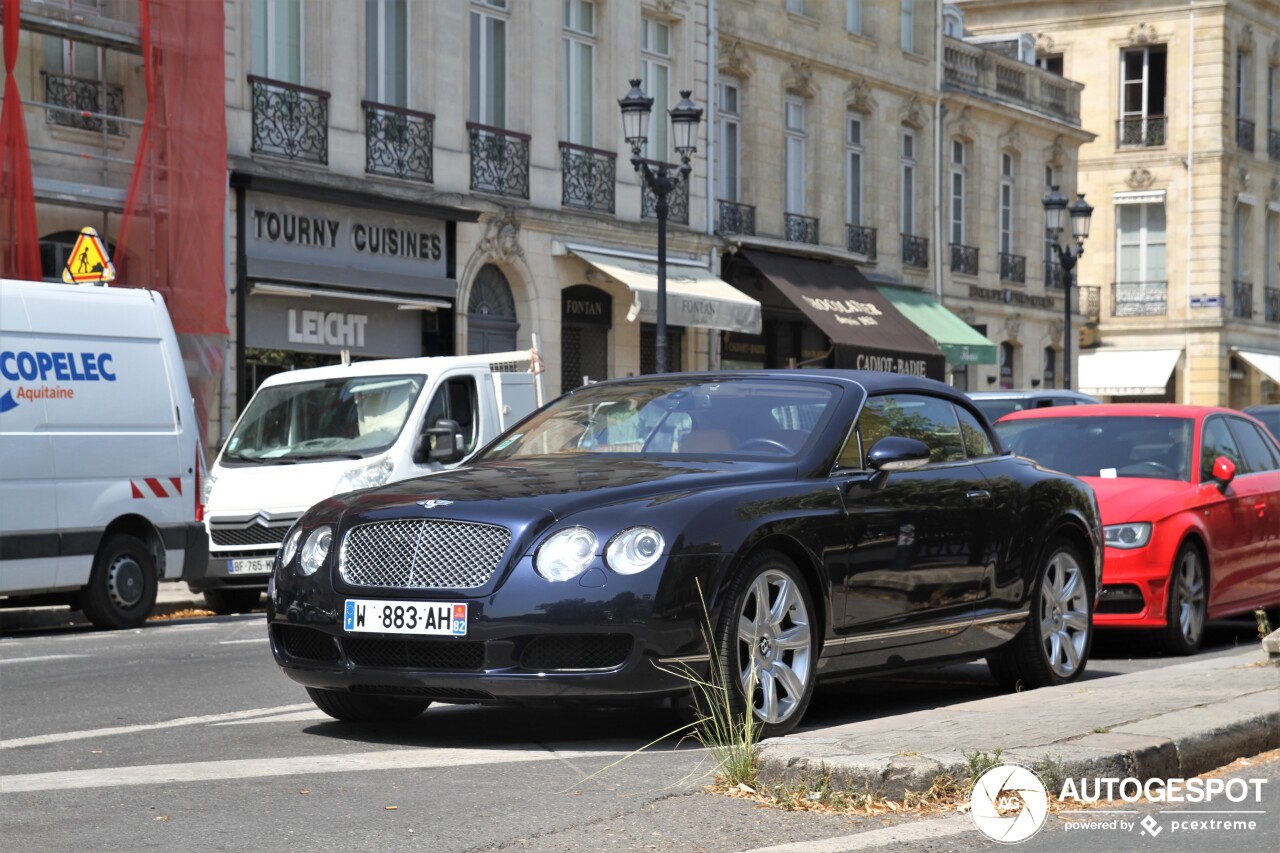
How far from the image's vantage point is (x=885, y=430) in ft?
28.8

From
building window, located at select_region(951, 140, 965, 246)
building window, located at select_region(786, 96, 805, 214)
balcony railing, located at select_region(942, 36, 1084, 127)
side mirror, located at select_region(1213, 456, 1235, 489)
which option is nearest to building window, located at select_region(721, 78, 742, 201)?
building window, located at select_region(786, 96, 805, 214)

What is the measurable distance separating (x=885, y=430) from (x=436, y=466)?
762 cm

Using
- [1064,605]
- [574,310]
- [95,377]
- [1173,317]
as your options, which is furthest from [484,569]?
[1173,317]

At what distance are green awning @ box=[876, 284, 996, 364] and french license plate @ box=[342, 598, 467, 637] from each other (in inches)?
1224

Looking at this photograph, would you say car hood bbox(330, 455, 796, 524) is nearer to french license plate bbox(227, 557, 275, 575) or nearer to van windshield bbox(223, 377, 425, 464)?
van windshield bbox(223, 377, 425, 464)

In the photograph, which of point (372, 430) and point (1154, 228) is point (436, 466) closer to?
point (372, 430)

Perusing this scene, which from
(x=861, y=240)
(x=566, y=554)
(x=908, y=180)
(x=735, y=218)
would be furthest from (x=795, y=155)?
(x=566, y=554)

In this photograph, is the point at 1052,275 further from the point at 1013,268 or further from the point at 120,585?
the point at 120,585

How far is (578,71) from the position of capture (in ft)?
99.6

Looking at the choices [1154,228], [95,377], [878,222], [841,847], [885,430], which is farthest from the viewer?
[1154,228]

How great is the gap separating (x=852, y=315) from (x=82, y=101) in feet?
54.6

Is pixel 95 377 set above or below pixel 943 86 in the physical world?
below

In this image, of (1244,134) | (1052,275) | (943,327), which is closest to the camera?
(943,327)

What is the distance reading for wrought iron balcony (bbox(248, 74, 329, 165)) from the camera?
24094 millimetres
